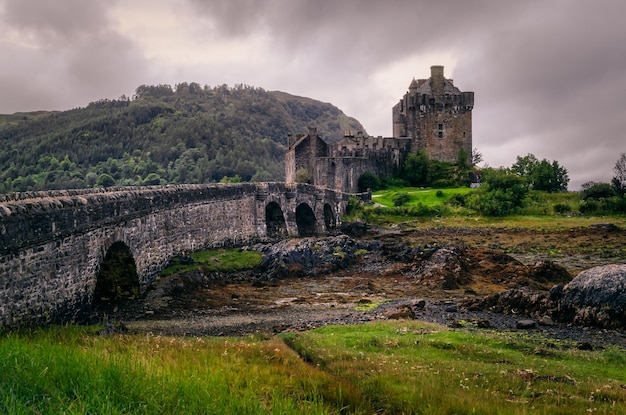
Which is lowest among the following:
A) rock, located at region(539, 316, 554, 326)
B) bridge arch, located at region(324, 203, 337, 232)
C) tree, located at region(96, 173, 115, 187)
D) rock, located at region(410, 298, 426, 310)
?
rock, located at region(539, 316, 554, 326)

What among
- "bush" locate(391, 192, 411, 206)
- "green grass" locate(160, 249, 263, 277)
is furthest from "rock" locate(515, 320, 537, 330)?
"bush" locate(391, 192, 411, 206)

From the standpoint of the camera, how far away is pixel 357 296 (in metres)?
26.0

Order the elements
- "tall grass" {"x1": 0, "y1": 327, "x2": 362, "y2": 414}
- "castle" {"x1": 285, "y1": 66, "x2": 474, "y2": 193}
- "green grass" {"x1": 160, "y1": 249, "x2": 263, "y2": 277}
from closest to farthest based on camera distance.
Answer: "tall grass" {"x1": 0, "y1": 327, "x2": 362, "y2": 414}, "green grass" {"x1": 160, "y1": 249, "x2": 263, "y2": 277}, "castle" {"x1": 285, "y1": 66, "x2": 474, "y2": 193}

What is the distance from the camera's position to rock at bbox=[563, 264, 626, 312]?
61.4 ft

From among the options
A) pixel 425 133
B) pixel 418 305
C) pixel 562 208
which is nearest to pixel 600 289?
pixel 418 305

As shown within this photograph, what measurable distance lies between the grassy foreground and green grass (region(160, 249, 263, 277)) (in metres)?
12.8

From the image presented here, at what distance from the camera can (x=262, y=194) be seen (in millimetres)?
40094

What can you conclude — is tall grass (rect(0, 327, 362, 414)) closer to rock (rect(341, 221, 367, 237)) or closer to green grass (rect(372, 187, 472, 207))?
rock (rect(341, 221, 367, 237))

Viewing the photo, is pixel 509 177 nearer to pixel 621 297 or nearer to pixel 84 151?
pixel 621 297

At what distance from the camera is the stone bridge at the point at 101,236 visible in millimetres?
14086

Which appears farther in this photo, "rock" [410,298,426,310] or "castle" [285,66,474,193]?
"castle" [285,66,474,193]

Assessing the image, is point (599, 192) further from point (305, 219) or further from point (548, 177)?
point (305, 219)

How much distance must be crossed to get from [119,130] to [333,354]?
127033 millimetres

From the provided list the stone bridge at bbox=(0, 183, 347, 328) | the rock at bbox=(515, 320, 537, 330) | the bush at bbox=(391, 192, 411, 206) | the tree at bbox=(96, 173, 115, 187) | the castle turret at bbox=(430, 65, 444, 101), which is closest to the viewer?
the stone bridge at bbox=(0, 183, 347, 328)
